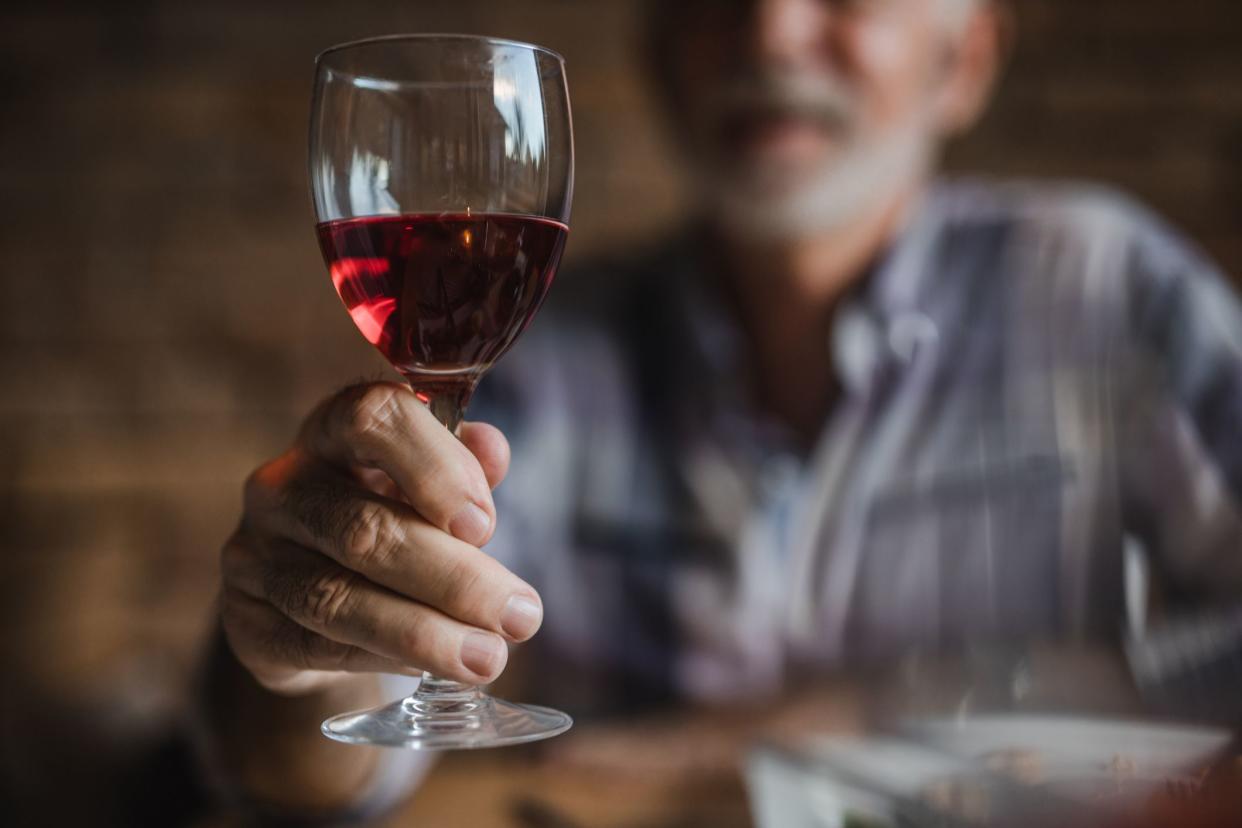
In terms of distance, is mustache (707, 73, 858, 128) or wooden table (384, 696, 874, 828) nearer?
wooden table (384, 696, 874, 828)

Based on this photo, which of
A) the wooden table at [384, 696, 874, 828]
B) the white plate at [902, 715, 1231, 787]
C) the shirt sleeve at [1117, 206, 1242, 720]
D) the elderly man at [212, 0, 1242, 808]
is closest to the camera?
the white plate at [902, 715, 1231, 787]

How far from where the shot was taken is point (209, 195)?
237cm

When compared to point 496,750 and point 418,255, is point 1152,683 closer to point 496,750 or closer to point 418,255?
point 496,750

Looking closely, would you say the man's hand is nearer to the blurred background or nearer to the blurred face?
the blurred face

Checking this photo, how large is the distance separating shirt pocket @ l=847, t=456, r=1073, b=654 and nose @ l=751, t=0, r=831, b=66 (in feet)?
2.00

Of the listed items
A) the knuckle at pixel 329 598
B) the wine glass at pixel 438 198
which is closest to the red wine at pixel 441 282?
the wine glass at pixel 438 198

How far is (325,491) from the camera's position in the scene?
0.58 meters

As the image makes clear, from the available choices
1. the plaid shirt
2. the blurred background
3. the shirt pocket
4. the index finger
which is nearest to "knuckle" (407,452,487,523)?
the index finger

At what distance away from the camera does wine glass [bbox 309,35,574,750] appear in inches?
20.5

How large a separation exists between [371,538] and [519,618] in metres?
0.08

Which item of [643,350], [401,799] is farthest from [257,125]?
[401,799]

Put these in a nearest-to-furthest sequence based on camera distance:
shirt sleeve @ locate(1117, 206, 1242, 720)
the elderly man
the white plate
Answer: the white plate
shirt sleeve @ locate(1117, 206, 1242, 720)
the elderly man

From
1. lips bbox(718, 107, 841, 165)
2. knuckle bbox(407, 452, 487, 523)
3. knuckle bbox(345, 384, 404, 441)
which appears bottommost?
knuckle bbox(407, 452, 487, 523)

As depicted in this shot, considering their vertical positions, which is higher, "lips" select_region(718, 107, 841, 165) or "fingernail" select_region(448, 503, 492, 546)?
"lips" select_region(718, 107, 841, 165)
